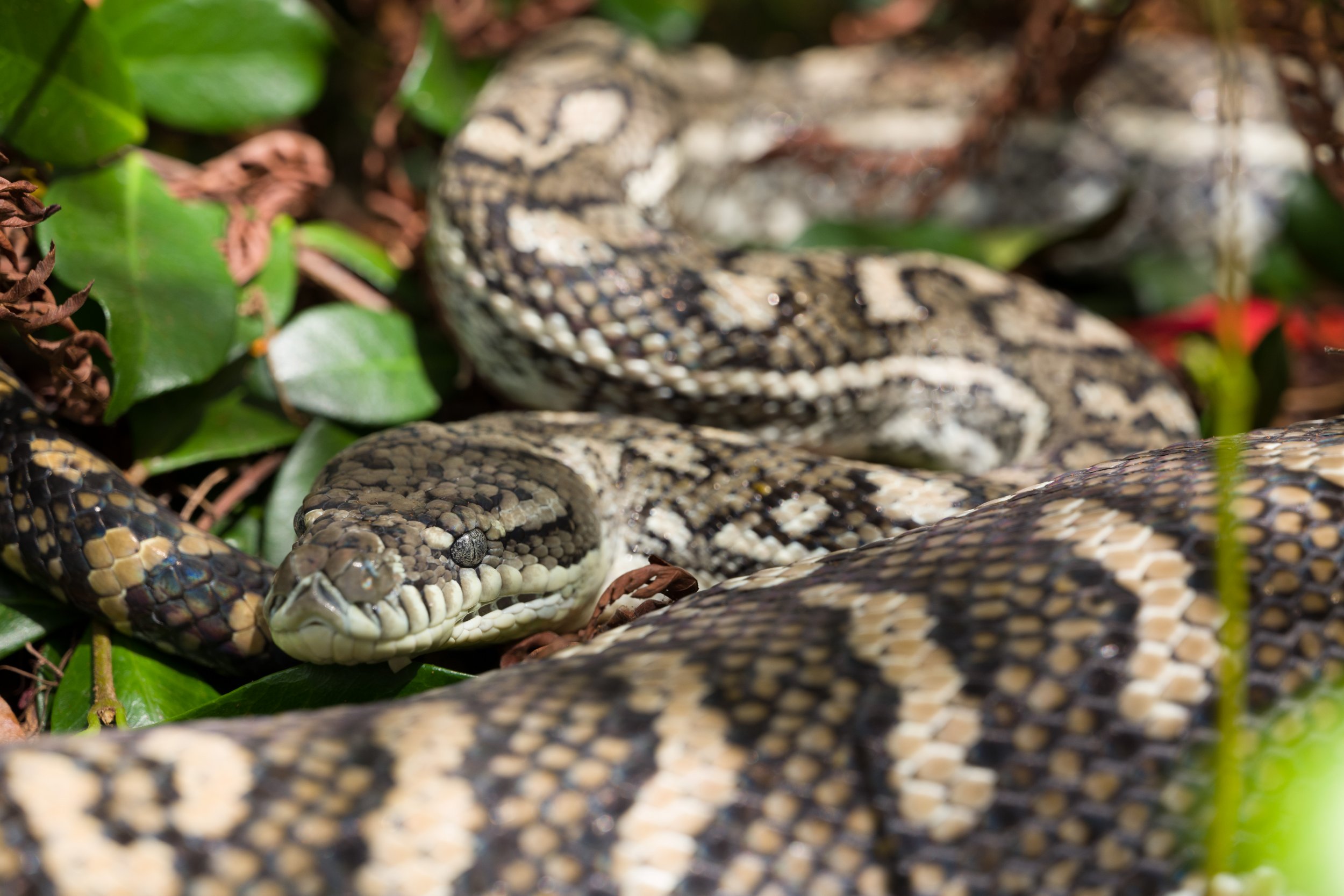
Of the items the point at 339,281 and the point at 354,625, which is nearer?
the point at 354,625

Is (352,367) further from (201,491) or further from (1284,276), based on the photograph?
(1284,276)

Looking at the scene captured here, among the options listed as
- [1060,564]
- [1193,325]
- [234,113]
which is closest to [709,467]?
[1060,564]

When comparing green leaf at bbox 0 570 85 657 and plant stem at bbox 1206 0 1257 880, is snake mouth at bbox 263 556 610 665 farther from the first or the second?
plant stem at bbox 1206 0 1257 880

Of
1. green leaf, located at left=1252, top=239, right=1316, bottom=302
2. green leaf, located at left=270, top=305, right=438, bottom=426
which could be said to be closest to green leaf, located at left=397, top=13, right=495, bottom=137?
green leaf, located at left=270, top=305, right=438, bottom=426

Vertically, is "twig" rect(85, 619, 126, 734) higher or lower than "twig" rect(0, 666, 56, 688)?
higher

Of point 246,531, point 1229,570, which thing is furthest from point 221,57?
point 1229,570

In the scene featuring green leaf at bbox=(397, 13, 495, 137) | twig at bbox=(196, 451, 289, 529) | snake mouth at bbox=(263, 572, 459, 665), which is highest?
green leaf at bbox=(397, 13, 495, 137)

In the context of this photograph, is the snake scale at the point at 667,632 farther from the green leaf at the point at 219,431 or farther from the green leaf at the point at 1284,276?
the green leaf at the point at 1284,276

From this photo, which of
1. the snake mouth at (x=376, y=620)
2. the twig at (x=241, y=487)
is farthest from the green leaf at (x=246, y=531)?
the snake mouth at (x=376, y=620)
